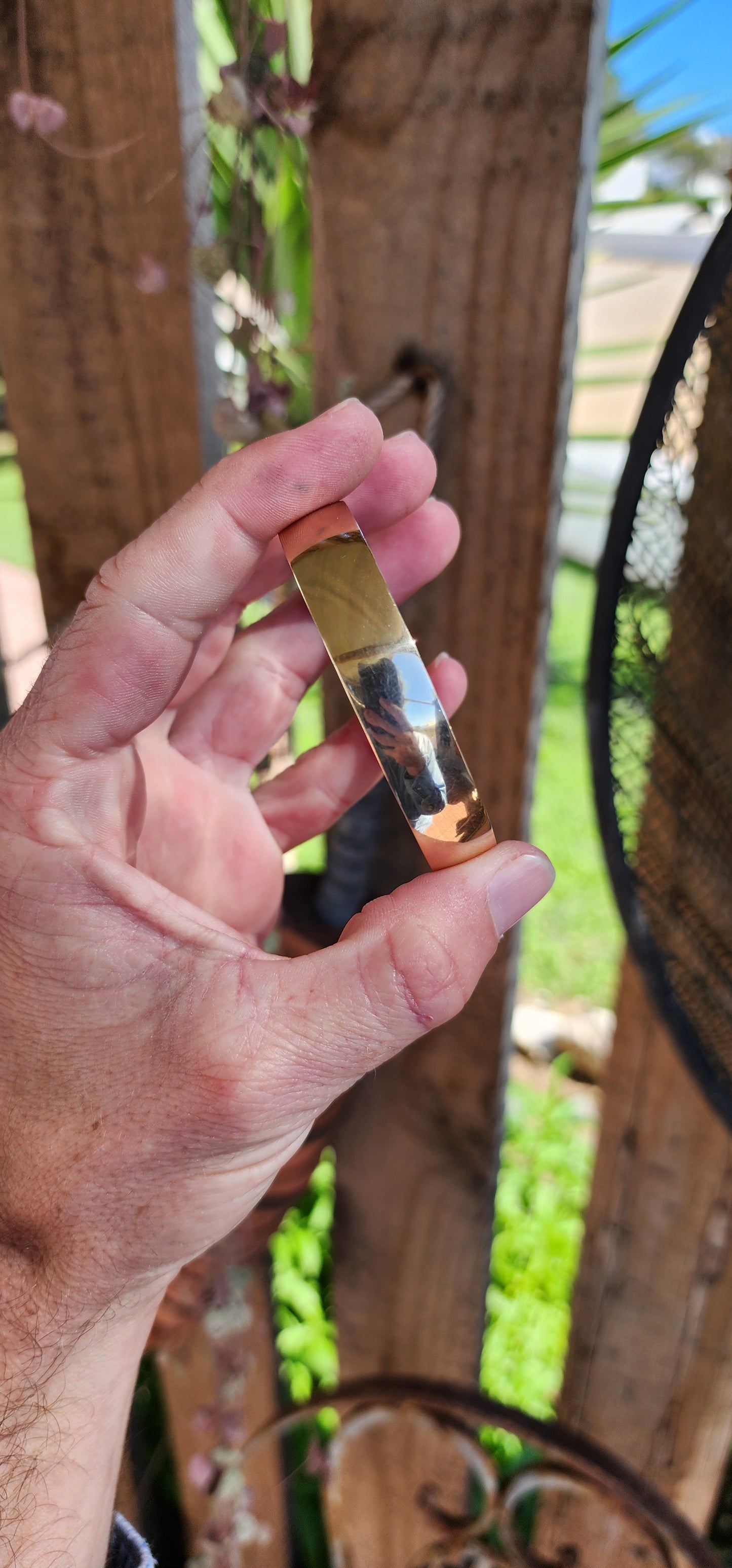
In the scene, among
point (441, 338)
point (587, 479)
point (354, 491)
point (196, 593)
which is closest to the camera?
point (196, 593)

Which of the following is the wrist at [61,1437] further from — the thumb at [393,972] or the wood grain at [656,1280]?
the wood grain at [656,1280]

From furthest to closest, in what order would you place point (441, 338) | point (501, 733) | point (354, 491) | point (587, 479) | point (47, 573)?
point (587, 479), point (47, 573), point (501, 733), point (441, 338), point (354, 491)

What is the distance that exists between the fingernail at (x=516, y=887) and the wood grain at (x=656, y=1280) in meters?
0.52

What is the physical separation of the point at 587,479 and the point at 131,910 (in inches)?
127

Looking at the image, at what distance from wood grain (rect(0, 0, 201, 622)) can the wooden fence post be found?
0.47ft

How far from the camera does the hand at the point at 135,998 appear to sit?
532mm

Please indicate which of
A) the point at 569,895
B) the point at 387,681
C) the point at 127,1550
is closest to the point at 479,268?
the point at 387,681

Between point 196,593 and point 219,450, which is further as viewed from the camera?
point 219,450

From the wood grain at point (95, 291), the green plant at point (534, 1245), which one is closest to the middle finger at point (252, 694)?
the wood grain at point (95, 291)

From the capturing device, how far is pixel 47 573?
1076 mm

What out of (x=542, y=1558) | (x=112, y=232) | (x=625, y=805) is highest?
(x=112, y=232)

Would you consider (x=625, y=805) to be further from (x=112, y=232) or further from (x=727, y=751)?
(x=112, y=232)

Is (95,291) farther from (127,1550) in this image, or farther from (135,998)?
(127,1550)

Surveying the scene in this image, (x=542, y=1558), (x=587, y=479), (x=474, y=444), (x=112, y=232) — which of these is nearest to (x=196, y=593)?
(x=474, y=444)
